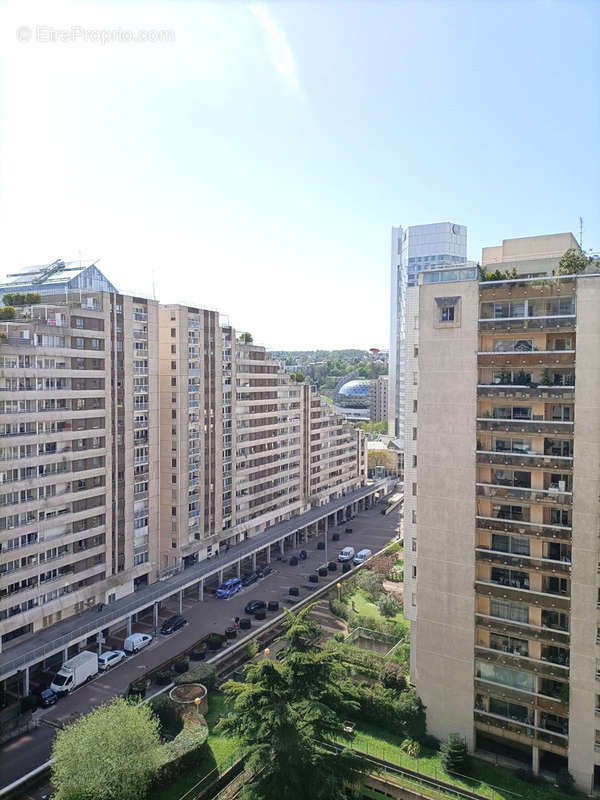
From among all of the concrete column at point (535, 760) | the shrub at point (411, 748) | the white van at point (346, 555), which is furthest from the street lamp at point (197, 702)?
the white van at point (346, 555)

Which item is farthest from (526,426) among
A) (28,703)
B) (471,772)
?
(28,703)

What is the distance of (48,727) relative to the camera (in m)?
34.3

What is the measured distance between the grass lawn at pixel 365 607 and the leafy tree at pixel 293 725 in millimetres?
23437

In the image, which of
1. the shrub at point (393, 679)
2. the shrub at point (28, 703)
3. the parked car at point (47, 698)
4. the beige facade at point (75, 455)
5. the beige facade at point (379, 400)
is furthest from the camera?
the beige facade at point (379, 400)

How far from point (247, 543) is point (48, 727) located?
2922cm

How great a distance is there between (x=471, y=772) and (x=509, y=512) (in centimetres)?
1306

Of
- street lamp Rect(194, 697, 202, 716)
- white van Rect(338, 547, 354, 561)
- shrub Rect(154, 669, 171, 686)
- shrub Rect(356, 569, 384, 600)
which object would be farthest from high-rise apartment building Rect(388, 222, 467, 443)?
street lamp Rect(194, 697, 202, 716)

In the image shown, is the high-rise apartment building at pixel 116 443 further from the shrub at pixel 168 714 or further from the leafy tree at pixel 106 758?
the leafy tree at pixel 106 758

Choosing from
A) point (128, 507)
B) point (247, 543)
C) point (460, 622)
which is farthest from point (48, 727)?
point (247, 543)

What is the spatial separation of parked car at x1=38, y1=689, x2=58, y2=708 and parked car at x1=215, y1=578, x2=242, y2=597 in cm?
1936

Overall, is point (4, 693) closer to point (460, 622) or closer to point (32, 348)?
point (32, 348)

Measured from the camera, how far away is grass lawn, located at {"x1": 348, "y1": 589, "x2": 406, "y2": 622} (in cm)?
4884

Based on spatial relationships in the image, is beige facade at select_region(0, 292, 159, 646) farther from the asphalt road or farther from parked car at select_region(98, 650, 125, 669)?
the asphalt road

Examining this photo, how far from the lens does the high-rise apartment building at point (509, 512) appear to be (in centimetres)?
2877
